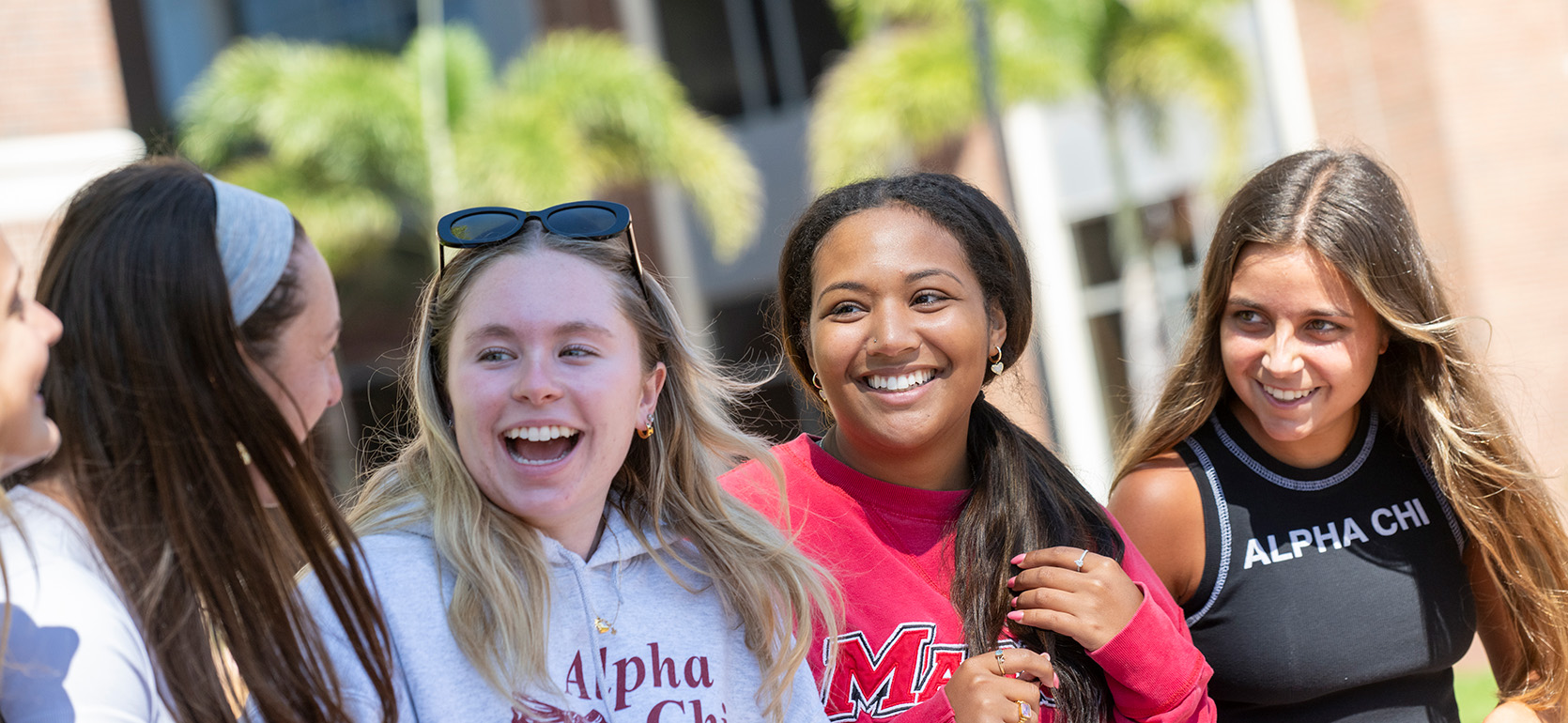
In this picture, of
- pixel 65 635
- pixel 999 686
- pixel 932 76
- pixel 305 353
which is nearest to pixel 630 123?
pixel 932 76

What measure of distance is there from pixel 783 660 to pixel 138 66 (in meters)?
16.7

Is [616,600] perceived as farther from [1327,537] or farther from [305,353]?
[1327,537]

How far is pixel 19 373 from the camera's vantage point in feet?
4.70

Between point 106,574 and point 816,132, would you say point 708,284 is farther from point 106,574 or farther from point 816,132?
point 106,574

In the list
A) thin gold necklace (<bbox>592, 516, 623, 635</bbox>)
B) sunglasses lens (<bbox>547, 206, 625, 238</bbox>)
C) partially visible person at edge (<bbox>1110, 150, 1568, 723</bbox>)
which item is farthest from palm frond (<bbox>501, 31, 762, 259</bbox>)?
thin gold necklace (<bbox>592, 516, 623, 635</bbox>)

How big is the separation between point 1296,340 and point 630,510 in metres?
1.47

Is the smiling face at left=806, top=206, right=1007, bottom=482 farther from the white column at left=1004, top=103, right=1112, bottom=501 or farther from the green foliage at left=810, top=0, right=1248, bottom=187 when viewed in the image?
the white column at left=1004, top=103, right=1112, bottom=501

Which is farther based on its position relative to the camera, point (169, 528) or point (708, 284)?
point (708, 284)

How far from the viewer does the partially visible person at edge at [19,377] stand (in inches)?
55.9

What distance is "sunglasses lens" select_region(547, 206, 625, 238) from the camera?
2.39m

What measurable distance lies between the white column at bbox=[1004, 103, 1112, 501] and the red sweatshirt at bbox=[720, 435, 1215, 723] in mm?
10855

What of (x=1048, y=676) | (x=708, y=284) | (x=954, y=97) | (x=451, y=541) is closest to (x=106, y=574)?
(x=451, y=541)

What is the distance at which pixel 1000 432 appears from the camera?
2760 mm

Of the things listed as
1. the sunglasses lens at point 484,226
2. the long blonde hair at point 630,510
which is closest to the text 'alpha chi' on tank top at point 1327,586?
the long blonde hair at point 630,510
